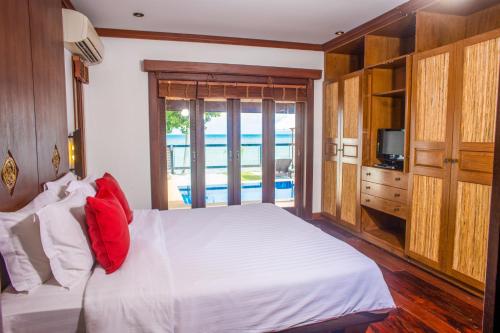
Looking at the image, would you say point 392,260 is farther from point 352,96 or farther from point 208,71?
point 208,71

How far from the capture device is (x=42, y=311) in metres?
1.48

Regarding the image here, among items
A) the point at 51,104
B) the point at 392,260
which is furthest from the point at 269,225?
the point at 51,104

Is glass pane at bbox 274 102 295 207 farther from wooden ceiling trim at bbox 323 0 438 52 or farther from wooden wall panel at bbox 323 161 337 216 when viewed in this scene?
wooden ceiling trim at bbox 323 0 438 52

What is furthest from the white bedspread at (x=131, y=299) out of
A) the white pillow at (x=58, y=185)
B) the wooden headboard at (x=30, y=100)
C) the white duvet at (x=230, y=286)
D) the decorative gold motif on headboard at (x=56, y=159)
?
the decorative gold motif on headboard at (x=56, y=159)

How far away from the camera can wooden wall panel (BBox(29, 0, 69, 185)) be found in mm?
2197

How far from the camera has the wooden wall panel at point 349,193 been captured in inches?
171

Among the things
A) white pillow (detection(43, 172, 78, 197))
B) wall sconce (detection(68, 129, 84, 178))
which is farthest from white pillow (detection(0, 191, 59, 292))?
wall sconce (detection(68, 129, 84, 178))

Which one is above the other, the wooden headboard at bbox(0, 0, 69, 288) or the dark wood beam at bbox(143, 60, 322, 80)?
the dark wood beam at bbox(143, 60, 322, 80)

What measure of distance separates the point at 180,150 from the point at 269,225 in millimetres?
2250

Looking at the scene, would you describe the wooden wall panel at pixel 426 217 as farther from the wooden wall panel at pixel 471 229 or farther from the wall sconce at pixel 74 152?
the wall sconce at pixel 74 152

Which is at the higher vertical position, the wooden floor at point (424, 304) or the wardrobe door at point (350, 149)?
the wardrobe door at point (350, 149)

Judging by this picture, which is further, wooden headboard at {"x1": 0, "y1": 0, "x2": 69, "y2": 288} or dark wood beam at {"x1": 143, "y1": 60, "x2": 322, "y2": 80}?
dark wood beam at {"x1": 143, "y1": 60, "x2": 322, "y2": 80}

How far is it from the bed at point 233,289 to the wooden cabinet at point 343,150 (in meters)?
2.22

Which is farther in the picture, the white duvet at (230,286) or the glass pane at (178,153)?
the glass pane at (178,153)
